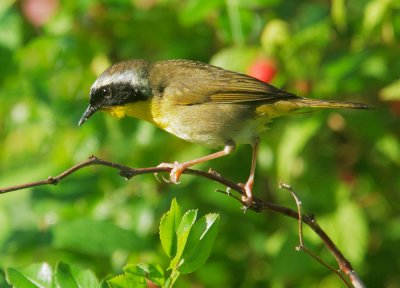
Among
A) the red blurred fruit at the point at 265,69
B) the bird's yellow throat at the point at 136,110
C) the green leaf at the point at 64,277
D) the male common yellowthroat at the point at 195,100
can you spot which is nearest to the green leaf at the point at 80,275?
the green leaf at the point at 64,277

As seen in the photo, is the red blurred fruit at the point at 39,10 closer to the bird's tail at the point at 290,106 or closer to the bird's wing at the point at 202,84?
the bird's wing at the point at 202,84

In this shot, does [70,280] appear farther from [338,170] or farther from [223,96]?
[338,170]

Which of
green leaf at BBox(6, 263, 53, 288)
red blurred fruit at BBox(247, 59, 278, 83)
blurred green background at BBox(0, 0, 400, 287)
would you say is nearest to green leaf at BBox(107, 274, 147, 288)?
green leaf at BBox(6, 263, 53, 288)

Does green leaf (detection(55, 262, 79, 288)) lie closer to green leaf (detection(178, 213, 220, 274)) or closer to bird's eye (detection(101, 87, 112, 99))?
green leaf (detection(178, 213, 220, 274))

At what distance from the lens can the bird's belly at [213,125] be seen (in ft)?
12.1

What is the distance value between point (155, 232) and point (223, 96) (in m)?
1.00

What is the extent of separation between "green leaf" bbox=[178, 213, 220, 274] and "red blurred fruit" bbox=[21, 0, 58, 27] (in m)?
3.10

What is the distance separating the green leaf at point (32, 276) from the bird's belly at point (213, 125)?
148cm

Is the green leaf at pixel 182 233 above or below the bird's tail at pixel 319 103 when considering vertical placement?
below

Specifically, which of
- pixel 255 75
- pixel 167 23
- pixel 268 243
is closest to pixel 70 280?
pixel 255 75

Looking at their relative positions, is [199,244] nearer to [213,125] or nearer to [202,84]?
[213,125]

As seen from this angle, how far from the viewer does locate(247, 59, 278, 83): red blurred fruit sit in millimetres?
4156

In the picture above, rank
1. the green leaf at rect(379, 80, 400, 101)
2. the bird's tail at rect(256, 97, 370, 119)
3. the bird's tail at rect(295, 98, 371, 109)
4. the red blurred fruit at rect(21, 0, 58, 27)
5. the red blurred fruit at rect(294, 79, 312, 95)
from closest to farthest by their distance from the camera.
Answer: the bird's tail at rect(295, 98, 371, 109) → the bird's tail at rect(256, 97, 370, 119) → the green leaf at rect(379, 80, 400, 101) → the red blurred fruit at rect(294, 79, 312, 95) → the red blurred fruit at rect(21, 0, 58, 27)

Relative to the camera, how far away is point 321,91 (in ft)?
13.9
